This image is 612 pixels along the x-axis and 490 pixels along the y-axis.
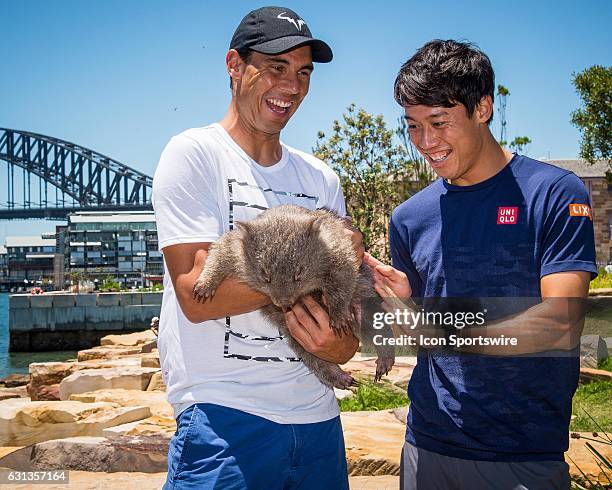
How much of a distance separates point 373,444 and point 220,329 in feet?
13.2

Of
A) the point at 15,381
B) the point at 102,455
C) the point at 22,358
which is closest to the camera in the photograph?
the point at 102,455

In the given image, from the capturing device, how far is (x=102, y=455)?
643 centimetres

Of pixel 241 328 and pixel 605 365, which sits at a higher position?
pixel 241 328

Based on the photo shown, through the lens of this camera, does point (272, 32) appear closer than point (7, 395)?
Yes

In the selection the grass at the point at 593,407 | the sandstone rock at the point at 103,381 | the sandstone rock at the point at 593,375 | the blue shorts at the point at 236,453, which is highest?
the blue shorts at the point at 236,453

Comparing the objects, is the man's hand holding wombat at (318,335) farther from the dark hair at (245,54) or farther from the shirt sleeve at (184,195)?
the dark hair at (245,54)

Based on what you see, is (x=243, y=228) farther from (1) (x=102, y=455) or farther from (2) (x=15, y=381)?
(2) (x=15, y=381)

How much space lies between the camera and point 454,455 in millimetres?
2580

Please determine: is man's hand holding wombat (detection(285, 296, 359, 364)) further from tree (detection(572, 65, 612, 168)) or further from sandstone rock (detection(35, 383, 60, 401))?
tree (detection(572, 65, 612, 168))

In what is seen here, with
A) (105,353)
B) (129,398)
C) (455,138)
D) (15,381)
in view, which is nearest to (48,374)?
(105,353)

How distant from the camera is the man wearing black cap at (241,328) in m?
2.60

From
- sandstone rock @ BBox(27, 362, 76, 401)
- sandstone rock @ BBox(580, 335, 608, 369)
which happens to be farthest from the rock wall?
sandstone rock @ BBox(580, 335, 608, 369)

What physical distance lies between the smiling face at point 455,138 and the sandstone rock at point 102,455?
473cm

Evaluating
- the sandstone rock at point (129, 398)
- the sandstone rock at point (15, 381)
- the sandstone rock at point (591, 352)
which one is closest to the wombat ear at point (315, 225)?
the sandstone rock at point (129, 398)
